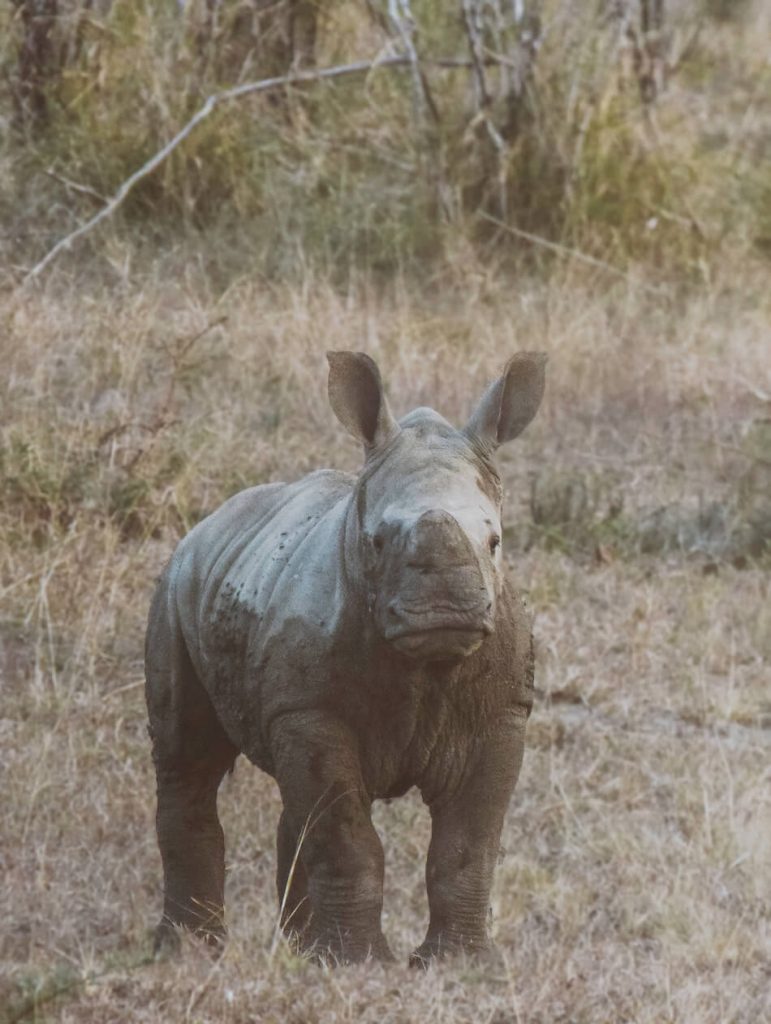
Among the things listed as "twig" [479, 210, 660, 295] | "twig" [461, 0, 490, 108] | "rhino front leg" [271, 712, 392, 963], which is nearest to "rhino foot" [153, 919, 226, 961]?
"rhino front leg" [271, 712, 392, 963]

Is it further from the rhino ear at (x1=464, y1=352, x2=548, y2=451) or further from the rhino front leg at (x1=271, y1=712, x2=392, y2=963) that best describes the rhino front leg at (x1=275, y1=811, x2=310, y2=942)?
the rhino ear at (x1=464, y1=352, x2=548, y2=451)

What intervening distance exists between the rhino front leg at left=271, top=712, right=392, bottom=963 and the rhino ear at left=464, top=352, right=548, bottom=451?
76 centimetres

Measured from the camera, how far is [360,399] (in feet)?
14.9

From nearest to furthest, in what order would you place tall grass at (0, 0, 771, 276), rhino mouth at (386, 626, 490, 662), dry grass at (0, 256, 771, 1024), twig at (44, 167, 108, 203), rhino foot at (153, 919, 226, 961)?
rhino mouth at (386, 626, 490, 662) < dry grass at (0, 256, 771, 1024) < rhino foot at (153, 919, 226, 961) < twig at (44, 167, 108, 203) < tall grass at (0, 0, 771, 276)

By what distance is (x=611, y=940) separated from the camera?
5859mm

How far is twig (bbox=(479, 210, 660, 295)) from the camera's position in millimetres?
11250

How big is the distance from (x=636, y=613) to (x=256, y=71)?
563 centimetres

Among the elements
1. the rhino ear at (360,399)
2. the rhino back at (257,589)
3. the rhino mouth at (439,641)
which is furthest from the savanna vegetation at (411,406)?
the rhino ear at (360,399)

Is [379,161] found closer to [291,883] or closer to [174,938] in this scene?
[291,883]

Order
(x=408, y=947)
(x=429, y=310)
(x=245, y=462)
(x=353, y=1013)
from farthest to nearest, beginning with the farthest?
1. (x=429, y=310)
2. (x=245, y=462)
3. (x=408, y=947)
4. (x=353, y=1013)

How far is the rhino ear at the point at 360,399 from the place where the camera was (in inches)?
176

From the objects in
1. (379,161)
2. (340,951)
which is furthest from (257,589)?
(379,161)

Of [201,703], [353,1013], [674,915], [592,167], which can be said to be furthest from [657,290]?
[353,1013]

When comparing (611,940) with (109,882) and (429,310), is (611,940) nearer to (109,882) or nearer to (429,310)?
(109,882)
